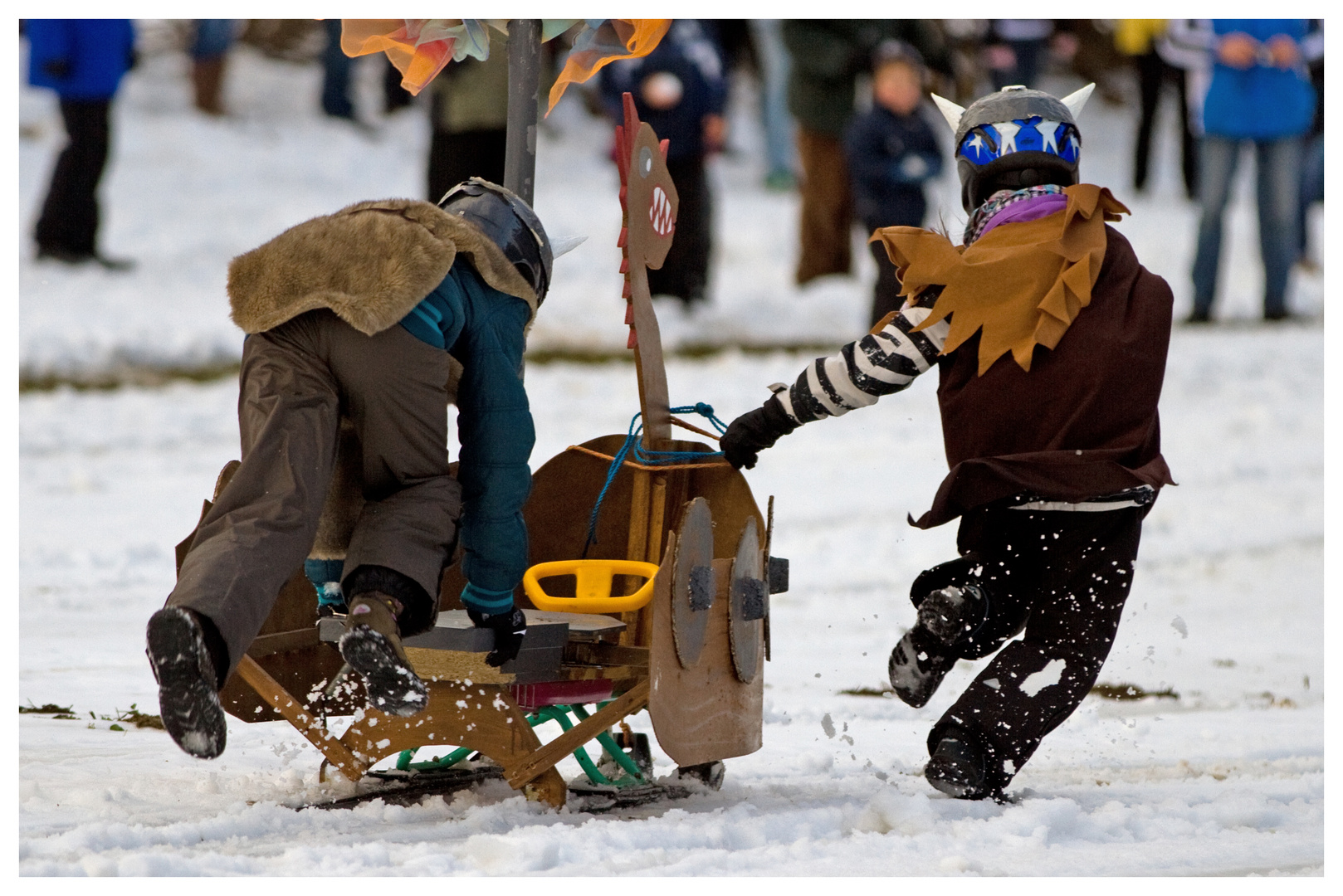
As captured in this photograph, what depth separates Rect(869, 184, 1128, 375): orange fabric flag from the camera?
3.78m

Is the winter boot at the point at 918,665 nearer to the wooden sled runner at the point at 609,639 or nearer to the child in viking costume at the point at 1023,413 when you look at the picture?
the child in viking costume at the point at 1023,413

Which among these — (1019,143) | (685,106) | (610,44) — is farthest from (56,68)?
(1019,143)

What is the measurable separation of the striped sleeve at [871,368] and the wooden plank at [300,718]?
1.28 metres

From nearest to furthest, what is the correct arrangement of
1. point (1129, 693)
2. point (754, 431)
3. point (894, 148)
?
point (754, 431)
point (1129, 693)
point (894, 148)

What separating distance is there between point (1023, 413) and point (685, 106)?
6694 millimetres

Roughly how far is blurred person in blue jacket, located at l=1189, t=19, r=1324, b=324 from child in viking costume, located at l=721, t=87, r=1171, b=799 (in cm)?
779

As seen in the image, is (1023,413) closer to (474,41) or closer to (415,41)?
(474,41)

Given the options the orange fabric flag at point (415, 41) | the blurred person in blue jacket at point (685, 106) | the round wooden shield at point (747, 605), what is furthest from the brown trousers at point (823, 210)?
the round wooden shield at point (747, 605)

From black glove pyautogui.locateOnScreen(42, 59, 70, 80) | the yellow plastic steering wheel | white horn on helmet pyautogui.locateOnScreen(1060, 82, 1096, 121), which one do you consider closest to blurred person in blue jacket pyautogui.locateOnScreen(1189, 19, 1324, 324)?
black glove pyautogui.locateOnScreen(42, 59, 70, 80)

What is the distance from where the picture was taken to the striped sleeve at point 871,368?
12.8ft

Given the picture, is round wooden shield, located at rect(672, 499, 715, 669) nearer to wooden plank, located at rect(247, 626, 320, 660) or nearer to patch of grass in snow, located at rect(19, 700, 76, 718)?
wooden plank, located at rect(247, 626, 320, 660)

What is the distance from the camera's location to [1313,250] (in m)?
14.7

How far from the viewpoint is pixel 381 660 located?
3.09m
